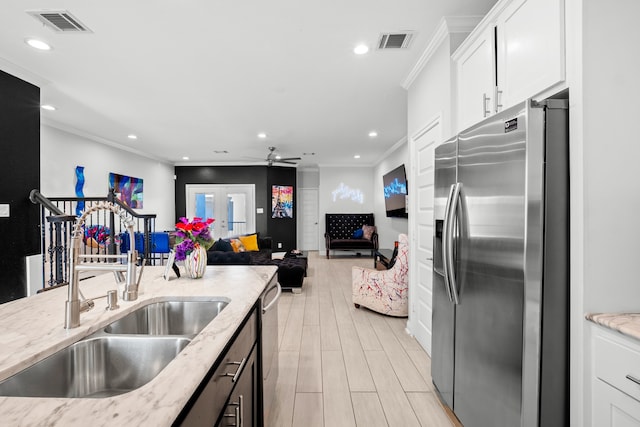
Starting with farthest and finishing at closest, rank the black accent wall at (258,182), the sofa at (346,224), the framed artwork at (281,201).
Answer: the sofa at (346,224)
the framed artwork at (281,201)
the black accent wall at (258,182)

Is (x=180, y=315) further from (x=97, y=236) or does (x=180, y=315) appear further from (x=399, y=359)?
(x=97, y=236)

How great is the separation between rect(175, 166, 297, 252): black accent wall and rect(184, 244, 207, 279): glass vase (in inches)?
267

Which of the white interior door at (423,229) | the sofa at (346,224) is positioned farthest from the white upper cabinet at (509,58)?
the sofa at (346,224)

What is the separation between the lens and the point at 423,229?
9.55 ft

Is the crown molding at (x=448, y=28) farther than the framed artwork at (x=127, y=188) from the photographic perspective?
No

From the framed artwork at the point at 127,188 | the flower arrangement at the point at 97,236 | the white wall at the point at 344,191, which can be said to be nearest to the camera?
the flower arrangement at the point at 97,236

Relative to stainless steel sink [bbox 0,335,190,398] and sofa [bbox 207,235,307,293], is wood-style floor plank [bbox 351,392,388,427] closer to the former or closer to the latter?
stainless steel sink [bbox 0,335,190,398]

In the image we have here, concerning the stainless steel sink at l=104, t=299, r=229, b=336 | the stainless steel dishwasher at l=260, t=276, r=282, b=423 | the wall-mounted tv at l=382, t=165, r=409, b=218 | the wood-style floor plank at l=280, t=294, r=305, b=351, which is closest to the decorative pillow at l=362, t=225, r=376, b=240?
the wall-mounted tv at l=382, t=165, r=409, b=218

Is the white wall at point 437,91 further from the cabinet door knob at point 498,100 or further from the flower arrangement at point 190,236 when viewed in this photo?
the flower arrangement at point 190,236

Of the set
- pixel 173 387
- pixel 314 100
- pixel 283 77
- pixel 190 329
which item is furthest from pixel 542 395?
pixel 314 100

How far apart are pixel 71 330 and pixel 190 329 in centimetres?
52

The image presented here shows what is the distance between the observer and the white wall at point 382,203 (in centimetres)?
659

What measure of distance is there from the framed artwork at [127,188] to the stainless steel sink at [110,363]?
6.21 m

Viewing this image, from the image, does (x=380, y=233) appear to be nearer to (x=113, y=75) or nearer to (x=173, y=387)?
(x=113, y=75)
